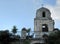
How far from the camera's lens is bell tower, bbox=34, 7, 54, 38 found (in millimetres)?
41000

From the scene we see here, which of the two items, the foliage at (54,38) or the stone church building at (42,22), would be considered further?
the stone church building at (42,22)

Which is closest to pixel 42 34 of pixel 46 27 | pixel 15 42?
pixel 46 27

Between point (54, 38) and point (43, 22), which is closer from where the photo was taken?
point (54, 38)

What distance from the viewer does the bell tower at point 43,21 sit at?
1614 inches

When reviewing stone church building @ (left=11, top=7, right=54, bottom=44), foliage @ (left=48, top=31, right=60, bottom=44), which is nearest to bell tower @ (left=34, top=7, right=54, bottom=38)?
stone church building @ (left=11, top=7, right=54, bottom=44)

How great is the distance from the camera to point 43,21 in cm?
4106

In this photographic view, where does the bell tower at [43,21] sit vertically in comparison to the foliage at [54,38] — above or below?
above

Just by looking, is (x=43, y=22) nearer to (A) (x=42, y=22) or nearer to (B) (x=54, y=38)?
(A) (x=42, y=22)

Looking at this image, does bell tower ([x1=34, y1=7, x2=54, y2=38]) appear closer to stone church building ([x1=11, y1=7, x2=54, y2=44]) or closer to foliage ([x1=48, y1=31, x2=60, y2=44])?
stone church building ([x1=11, y1=7, x2=54, y2=44])

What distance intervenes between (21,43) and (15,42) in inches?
35.0

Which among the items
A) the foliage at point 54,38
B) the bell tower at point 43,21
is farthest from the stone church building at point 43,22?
the foliage at point 54,38

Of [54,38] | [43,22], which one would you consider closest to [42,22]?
[43,22]

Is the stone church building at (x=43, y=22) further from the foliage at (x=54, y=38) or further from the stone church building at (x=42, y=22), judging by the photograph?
the foliage at (x=54, y=38)

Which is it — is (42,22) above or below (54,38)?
above
